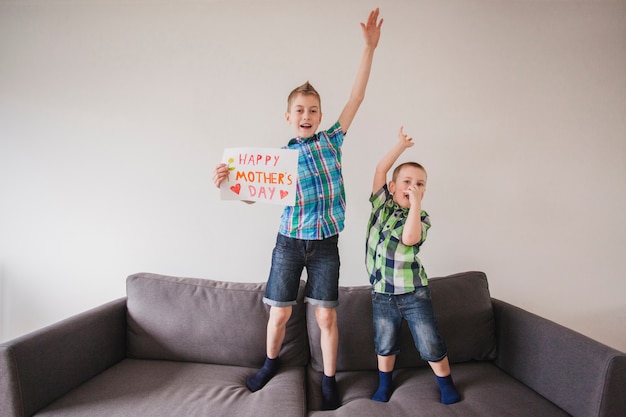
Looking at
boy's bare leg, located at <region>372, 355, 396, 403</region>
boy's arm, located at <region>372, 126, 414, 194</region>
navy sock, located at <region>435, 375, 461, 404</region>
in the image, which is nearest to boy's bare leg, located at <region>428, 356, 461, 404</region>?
navy sock, located at <region>435, 375, 461, 404</region>

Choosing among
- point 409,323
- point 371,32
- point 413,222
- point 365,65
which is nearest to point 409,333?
point 409,323

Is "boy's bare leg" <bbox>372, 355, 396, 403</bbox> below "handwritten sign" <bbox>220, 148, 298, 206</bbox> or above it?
below

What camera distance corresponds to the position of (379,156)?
1.89 meters

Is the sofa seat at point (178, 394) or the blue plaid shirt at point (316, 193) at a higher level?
the blue plaid shirt at point (316, 193)

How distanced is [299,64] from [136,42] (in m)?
0.96

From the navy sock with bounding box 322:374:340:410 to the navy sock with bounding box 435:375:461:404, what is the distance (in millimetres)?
394

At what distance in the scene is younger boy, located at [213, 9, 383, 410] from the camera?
134cm

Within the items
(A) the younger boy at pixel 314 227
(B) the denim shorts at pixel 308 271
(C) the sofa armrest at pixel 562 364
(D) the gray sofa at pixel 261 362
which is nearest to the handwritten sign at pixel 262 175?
(A) the younger boy at pixel 314 227

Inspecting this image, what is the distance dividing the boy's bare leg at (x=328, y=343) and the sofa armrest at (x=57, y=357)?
36.5 inches

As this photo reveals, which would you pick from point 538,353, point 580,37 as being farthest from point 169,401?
point 580,37

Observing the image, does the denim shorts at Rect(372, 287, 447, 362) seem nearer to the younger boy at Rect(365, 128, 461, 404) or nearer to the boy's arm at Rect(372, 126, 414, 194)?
the younger boy at Rect(365, 128, 461, 404)

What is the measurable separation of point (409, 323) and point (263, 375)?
2.12 feet

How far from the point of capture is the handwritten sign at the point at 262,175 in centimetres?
128

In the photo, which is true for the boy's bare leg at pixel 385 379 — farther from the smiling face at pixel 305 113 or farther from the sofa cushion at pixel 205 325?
the smiling face at pixel 305 113
